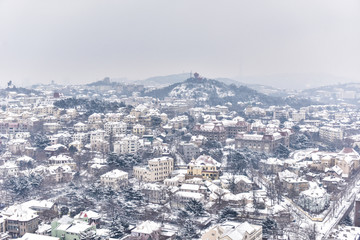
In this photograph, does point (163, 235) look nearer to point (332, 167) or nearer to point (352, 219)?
point (352, 219)

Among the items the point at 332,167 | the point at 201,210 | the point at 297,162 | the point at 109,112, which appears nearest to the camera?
the point at 201,210

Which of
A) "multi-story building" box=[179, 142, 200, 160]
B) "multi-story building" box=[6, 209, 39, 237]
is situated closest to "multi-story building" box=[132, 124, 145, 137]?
"multi-story building" box=[179, 142, 200, 160]

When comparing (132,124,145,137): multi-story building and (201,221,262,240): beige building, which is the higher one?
(132,124,145,137): multi-story building

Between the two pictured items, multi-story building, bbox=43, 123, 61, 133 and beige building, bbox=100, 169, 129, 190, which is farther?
multi-story building, bbox=43, 123, 61, 133

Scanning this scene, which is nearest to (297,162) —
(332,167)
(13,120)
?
(332,167)

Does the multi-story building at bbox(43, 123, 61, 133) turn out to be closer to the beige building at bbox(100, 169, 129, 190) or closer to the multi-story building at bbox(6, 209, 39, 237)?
the beige building at bbox(100, 169, 129, 190)

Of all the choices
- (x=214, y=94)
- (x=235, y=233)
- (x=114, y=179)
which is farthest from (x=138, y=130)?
(x=214, y=94)
